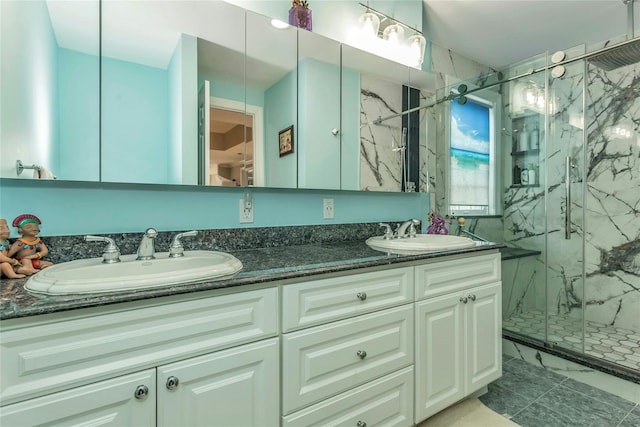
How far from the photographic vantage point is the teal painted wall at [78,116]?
3.64 ft

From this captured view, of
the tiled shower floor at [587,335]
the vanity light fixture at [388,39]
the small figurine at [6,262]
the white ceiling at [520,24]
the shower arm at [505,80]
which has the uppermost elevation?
the white ceiling at [520,24]

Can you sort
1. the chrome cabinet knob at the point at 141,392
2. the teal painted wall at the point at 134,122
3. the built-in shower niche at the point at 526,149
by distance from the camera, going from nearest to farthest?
the chrome cabinet knob at the point at 141,392
the teal painted wall at the point at 134,122
the built-in shower niche at the point at 526,149

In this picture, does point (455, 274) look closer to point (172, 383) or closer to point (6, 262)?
point (172, 383)

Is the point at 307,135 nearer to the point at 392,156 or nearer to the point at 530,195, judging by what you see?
the point at 392,156

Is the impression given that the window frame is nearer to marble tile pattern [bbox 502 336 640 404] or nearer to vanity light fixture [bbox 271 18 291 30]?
marble tile pattern [bbox 502 336 640 404]

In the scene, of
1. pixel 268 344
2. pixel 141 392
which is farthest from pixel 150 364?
pixel 268 344

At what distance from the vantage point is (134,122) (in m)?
1.21

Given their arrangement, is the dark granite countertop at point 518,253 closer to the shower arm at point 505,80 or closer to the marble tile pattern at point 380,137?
the marble tile pattern at point 380,137

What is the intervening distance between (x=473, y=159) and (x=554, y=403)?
1752 millimetres

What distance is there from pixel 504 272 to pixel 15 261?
275 cm

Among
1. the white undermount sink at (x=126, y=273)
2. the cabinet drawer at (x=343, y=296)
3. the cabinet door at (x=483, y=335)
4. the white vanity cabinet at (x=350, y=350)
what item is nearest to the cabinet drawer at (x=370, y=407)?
the white vanity cabinet at (x=350, y=350)

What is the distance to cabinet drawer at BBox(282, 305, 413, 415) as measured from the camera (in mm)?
1021

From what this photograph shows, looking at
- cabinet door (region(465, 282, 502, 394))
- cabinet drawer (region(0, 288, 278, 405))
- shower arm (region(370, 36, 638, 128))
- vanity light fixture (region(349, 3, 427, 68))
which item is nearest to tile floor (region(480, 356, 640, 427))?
cabinet door (region(465, 282, 502, 394))

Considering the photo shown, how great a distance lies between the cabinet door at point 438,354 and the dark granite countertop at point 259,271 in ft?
0.83
